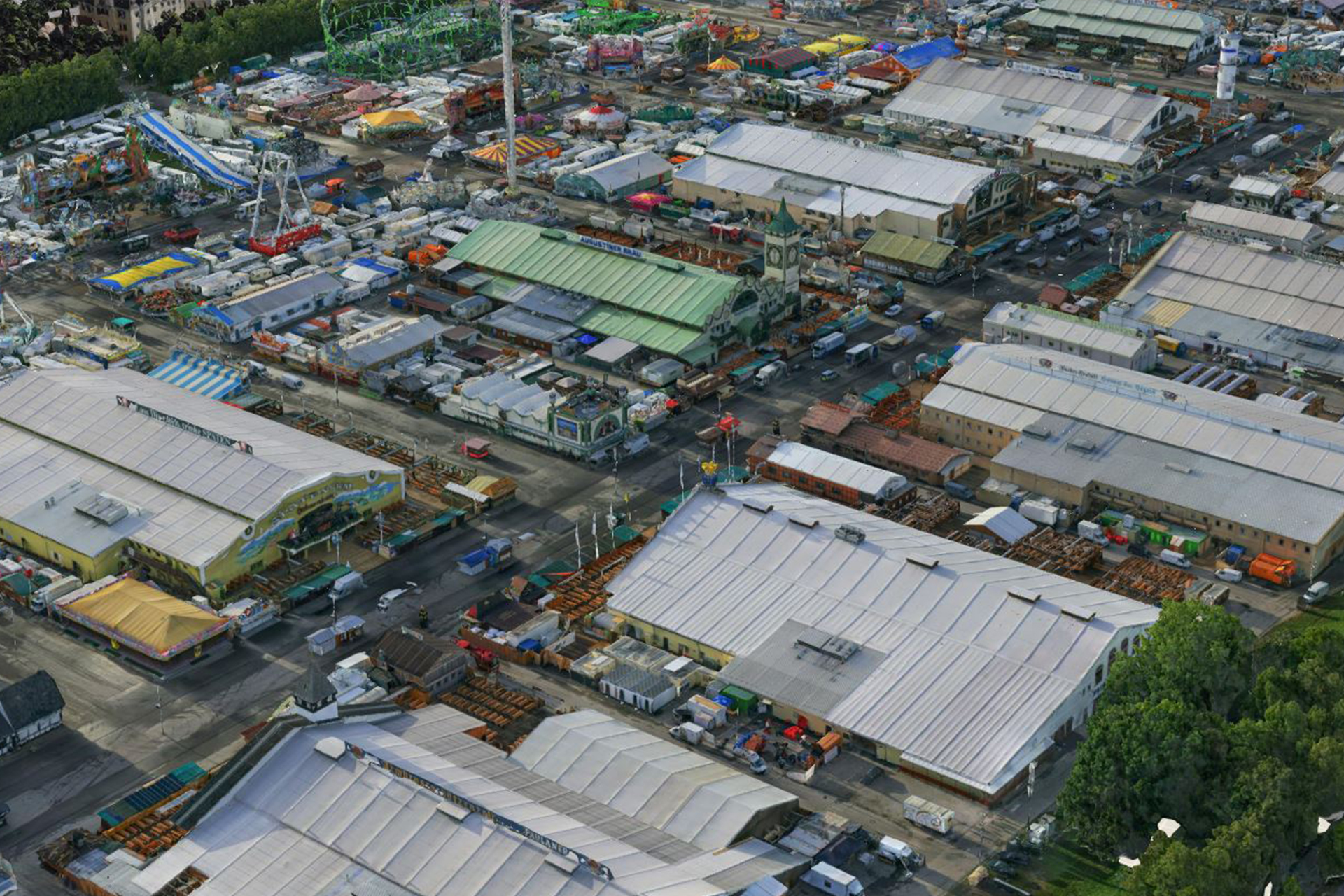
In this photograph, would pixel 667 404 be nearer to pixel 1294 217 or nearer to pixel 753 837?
pixel 753 837

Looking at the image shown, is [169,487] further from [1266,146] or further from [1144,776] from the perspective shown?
[1266,146]

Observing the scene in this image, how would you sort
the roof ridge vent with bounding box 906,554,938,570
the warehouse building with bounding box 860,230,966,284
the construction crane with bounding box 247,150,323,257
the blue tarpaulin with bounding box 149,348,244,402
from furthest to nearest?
the construction crane with bounding box 247,150,323,257, the warehouse building with bounding box 860,230,966,284, the blue tarpaulin with bounding box 149,348,244,402, the roof ridge vent with bounding box 906,554,938,570

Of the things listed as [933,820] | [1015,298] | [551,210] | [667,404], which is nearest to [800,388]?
[667,404]

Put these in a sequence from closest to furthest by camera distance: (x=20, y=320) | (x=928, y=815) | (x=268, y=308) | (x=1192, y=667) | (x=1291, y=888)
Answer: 1. (x=1291, y=888)
2. (x=1192, y=667)
3. (x=928, y=815)
4. (x=268, y=308)
5. (x=20, y=320)

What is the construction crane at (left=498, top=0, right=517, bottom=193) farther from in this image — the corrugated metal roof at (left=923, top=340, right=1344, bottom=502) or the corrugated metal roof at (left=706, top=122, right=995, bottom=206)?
the corrugated metal roof at (left=923, top=340, right=1344, bottom=502)

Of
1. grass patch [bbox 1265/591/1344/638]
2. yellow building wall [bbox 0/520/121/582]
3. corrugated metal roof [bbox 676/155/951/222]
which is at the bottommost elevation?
grass patch [bbox 1265/591/1344/638]

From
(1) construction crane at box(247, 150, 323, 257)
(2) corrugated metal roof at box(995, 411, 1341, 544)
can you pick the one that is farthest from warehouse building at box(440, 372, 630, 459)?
(1) construction crane at box(247, 150, 323, 257)

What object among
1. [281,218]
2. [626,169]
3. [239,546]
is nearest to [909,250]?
[626,169]
